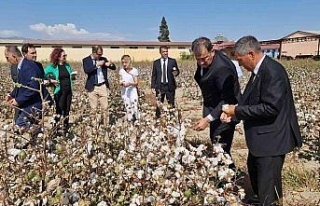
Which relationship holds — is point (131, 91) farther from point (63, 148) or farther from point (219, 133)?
point (63, 148)

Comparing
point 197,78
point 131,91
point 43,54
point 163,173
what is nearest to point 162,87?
point 131,91

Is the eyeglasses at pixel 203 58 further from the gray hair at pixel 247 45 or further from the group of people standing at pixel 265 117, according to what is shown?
the gray hair at pixel 247 45

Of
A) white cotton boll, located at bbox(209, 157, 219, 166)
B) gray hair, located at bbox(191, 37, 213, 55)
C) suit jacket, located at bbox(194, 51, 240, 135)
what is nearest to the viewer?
white cotton boll, located at bbox(209, 157, 219, 166)

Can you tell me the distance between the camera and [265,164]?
11.0 feet

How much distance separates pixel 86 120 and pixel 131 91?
3445 millimetres

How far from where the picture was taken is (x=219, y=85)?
4.04 meters

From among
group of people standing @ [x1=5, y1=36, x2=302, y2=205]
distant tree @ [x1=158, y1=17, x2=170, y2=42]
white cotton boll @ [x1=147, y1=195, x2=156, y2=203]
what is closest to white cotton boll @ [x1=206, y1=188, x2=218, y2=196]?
white cotton boll @ [x1=147, y1=195, x2=156, y2=203]

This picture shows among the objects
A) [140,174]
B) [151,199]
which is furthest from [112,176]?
[151,199]

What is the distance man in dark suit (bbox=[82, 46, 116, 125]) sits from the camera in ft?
24.8

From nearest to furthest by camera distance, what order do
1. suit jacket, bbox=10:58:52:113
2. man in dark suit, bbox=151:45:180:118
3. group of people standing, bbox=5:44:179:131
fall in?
suit jacket, bbox=10:58:52:113
group of people standing, bbox=5:44:179:131
man in dark suit, bbox=151:45:180:118

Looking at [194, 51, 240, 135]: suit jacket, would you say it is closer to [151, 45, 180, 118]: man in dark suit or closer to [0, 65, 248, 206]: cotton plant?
[0, 65, 248, 206]: cotton plant

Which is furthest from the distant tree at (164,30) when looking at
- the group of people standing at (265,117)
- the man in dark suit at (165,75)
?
the group of people standing at (265,117)

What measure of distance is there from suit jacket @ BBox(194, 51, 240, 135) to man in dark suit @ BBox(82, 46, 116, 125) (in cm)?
365

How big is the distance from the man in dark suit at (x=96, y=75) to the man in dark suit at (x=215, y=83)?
3.62 m
